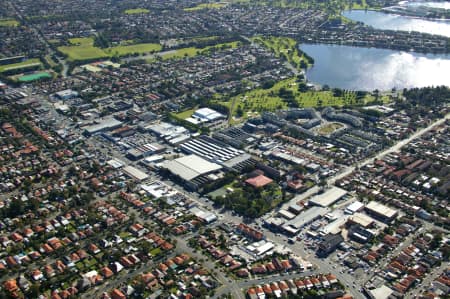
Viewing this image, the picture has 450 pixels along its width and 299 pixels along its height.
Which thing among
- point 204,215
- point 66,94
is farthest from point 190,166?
point 66,94

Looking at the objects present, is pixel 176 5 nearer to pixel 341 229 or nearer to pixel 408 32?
pixel 408 32

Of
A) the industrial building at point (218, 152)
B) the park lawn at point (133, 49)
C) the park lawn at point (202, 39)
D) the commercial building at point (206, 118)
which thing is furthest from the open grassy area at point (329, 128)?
the park lawn at point (202, 39)

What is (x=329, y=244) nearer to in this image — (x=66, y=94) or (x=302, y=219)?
(x=302, y=219)

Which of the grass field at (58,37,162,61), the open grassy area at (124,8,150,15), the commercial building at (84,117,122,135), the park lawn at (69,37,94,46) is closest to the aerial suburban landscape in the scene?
the commercial building at (84,117,122,135)

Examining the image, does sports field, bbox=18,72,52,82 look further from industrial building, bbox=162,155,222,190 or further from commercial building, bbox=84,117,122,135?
industrial building, bbox=162,155,222,190

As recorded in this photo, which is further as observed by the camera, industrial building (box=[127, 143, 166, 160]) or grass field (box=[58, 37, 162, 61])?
grass field (box=[58, 37, 162, 61])

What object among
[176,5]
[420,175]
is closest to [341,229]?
[420,175]

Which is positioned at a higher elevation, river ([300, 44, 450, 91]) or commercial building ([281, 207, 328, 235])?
commercial building ([281, 207, 328, 235])

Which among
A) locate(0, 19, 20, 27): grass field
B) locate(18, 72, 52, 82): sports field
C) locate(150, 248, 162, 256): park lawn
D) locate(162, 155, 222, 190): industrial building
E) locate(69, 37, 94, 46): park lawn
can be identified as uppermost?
locate(0, 19, 20, 27): grass field
